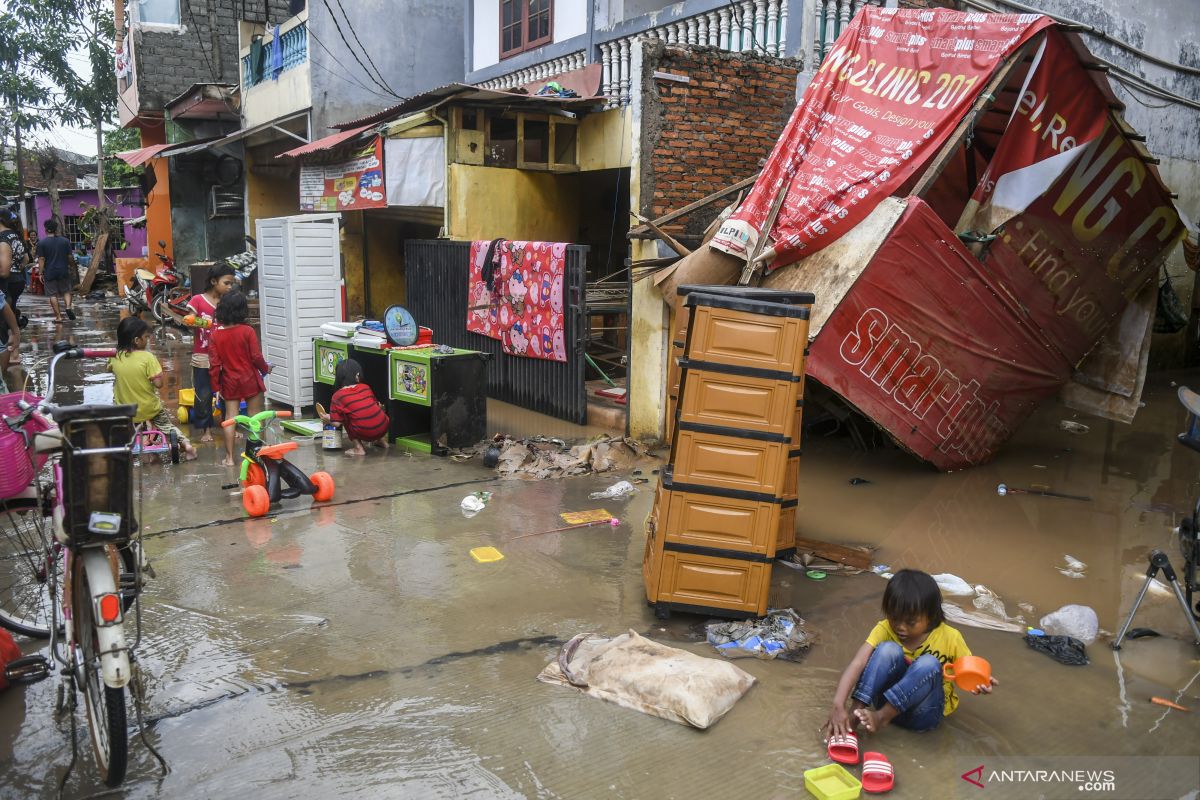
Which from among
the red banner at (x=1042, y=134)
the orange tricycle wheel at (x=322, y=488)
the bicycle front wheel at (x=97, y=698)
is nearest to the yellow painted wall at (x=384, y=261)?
the orange tricycle wheel at (x=322, y=488)

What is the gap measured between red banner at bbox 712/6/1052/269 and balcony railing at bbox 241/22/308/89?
11.3m

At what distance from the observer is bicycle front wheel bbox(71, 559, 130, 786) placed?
3064 mm

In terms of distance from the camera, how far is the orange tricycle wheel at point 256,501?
6.36m

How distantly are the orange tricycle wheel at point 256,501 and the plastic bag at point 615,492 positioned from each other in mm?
2415

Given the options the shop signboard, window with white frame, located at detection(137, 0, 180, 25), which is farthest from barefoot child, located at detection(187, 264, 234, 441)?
window with white frame, located at detection(137, 0, 180, 25)

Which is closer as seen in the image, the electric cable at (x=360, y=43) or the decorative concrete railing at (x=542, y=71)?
the decorative concrete railing at (x=542, y=71)

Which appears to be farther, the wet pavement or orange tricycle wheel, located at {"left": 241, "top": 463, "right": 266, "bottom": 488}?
orange tricycle wheel, located at {"left": 241, "top": 463, "right": 266, "bottom": 488}

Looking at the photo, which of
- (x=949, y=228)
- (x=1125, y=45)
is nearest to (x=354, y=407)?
(x=949, y=228)

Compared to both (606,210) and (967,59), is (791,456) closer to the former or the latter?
(967,59)

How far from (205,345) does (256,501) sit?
116 inches

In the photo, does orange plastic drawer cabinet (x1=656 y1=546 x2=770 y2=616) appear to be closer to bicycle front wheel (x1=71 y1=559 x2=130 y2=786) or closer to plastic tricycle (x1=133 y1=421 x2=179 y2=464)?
bicycle front wheel (x1=71 y1=559 x2=130 y2=786)

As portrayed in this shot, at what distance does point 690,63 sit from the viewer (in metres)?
8.76

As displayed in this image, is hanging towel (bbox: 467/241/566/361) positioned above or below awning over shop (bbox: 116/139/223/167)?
below

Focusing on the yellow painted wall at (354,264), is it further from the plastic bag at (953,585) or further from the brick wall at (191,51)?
the plastic bag at (953,585)
